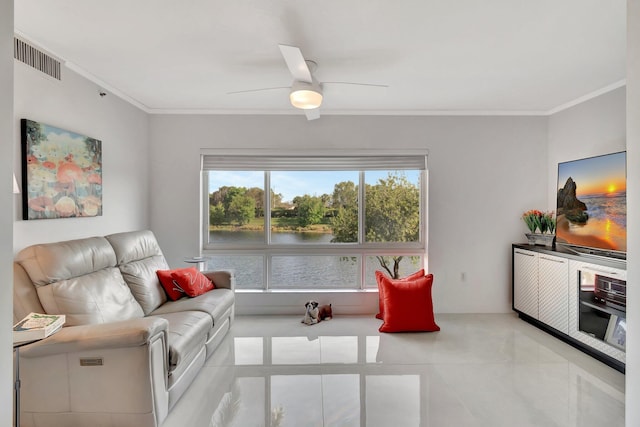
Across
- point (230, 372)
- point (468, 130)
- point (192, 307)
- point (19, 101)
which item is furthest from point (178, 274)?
point (468, 130)

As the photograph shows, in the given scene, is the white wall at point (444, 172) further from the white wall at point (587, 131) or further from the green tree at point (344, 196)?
the green tree at point (344, 196)

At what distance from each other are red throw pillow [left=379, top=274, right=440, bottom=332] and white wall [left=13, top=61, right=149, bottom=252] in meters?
3.05

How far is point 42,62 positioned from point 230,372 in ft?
9.21

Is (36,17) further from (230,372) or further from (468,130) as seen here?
(468,130)

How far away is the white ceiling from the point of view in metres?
2.09

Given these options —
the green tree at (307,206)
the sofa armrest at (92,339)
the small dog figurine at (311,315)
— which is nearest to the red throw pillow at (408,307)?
the small dog figurine at (311,315)

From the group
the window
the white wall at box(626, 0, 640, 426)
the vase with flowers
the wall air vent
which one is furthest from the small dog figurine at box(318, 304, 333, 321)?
the wall air vent

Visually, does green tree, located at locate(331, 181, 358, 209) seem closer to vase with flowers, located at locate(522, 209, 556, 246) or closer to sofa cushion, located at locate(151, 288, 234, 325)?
sofa cushion, located at locate(151, 288, 234, 325)

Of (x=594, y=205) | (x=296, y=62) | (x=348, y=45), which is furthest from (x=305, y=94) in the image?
(x=594, y=205)

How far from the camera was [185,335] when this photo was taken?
7.97 ft

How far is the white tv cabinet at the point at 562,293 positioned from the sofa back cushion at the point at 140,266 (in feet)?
13.1

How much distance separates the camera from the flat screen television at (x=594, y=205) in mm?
3002

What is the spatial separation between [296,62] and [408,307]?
2739 millimetres

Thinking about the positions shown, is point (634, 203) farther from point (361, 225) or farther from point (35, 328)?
point (361, 225)
